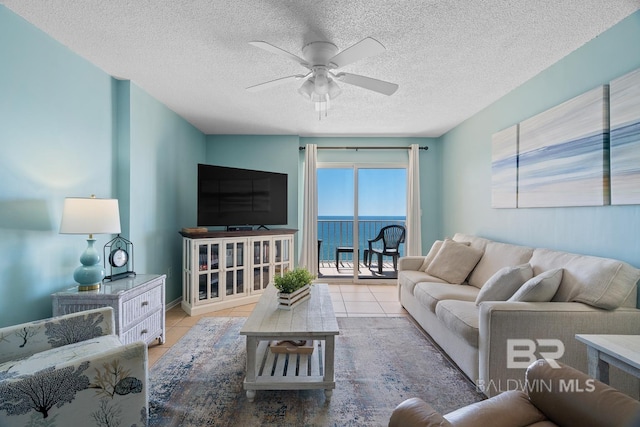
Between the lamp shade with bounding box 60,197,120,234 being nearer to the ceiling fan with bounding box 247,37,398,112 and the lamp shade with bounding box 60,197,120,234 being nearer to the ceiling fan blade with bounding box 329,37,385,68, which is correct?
the ceiling fan with bounding box 247,37,398,112

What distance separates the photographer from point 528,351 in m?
1.82

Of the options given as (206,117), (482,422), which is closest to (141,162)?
(206,117)

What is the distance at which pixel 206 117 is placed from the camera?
4043mm

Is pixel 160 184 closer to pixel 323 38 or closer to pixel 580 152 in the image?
pixel 323 38

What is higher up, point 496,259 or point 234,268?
point 496,259

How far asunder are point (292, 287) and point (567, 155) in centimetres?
238

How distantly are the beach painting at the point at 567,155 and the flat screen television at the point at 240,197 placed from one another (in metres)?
3.08

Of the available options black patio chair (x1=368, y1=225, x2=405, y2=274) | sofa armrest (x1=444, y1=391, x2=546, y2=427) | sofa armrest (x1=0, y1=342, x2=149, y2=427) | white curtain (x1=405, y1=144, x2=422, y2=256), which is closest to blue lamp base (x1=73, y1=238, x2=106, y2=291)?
sofa armrest (x1=0, y1=342, x2=149, y2=427)

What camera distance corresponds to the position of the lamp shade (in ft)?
6.91

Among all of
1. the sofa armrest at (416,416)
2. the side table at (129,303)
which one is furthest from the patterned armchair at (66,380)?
the sofa armrest at (416,416)

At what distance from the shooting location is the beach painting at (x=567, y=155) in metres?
2.09

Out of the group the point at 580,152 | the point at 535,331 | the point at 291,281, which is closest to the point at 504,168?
the point at 580,152

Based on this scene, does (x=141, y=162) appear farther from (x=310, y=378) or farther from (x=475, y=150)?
(x=475, y=150)

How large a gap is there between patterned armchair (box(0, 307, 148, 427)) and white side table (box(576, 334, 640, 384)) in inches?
82.8
